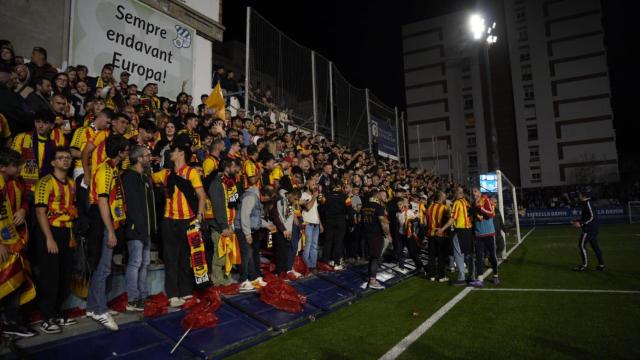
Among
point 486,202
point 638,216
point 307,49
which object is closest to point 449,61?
point 638,216

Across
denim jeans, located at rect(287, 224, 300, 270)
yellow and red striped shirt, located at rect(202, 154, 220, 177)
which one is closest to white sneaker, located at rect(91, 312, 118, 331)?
yellow and red striped shirt, located at rect(202, 154, 220, 177)

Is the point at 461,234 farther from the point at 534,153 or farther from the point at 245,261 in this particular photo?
the point at 534,153

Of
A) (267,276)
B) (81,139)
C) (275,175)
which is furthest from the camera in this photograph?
(275,175)

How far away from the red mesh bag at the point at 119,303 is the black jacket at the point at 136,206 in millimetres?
885

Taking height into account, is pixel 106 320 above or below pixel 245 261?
below

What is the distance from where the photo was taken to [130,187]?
5246mm

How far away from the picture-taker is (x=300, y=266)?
863cm

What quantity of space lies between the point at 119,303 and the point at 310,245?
4512mm

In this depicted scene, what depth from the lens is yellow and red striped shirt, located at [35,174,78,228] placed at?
14.6 feet

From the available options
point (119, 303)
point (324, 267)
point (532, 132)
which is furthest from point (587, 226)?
point (532, 132)

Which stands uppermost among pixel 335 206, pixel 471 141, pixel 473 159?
pixel 471 141

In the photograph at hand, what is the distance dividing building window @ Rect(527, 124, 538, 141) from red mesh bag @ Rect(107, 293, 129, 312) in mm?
57291

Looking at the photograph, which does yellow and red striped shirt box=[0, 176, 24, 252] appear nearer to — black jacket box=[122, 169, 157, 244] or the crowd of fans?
the crowd of fans

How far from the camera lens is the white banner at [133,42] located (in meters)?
9.94
